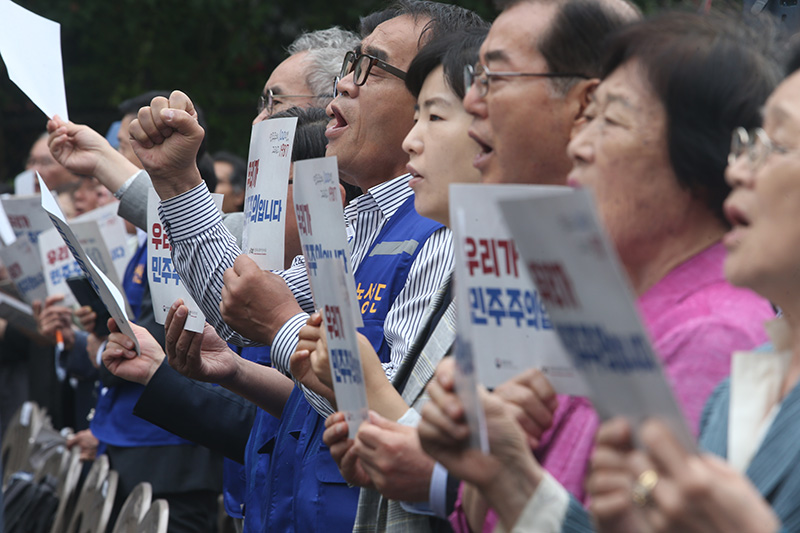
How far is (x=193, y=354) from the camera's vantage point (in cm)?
307

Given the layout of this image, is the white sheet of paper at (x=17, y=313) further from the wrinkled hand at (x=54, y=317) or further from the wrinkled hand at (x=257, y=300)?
the wrinkled hand at (x=257, y=300)

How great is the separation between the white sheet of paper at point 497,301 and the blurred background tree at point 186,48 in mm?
7361

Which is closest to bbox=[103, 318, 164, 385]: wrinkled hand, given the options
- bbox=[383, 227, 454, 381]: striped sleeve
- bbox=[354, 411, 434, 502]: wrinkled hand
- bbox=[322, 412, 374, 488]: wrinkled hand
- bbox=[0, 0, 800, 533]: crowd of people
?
bbox=[0, 0, 800, 533]: crowd of people

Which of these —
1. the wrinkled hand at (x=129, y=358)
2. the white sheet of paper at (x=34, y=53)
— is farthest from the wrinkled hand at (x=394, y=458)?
the white sheet of paper at (x=34, y=53)

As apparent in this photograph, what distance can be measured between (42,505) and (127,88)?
5.19 meters

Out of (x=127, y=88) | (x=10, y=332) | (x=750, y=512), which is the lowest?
(x=10, y=332)

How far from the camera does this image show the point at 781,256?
1323 mm

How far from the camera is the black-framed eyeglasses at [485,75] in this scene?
6.28ft

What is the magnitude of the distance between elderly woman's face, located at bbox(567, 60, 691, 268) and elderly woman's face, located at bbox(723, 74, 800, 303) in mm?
188

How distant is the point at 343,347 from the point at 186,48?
26.5ft

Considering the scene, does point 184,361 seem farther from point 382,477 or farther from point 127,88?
point 127,88

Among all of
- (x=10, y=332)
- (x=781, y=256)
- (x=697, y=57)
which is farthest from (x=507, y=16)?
(x=10, y=332)

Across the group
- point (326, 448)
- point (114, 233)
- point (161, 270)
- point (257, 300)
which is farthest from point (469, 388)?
point (114, 233)

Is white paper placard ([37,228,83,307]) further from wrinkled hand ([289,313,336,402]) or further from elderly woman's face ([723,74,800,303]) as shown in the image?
elderly woman's face ([723,74,800,303])
